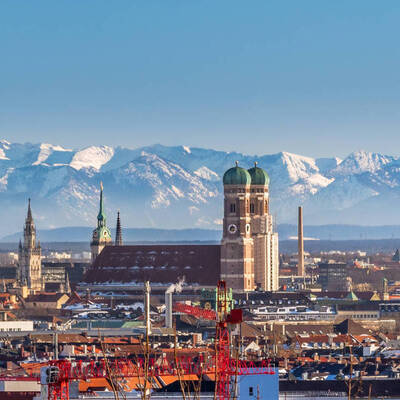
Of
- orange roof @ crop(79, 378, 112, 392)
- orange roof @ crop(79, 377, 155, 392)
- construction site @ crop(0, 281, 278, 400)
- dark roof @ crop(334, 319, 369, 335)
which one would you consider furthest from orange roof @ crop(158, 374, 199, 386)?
dark roof @ crop(334, 319, 369, 335)

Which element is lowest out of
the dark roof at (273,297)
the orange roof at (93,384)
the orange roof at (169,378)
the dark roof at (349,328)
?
the orange roof at (93,384)

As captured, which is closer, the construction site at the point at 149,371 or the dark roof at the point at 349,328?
the construction site at the point at 149,371

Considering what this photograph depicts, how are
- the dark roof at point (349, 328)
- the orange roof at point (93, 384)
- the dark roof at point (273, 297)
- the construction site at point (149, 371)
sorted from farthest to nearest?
the dark roof at point (273, 297)
the dark roof at point (349, 328)
the orange roof at point (93, 384)
the construction site at point (149, 371)

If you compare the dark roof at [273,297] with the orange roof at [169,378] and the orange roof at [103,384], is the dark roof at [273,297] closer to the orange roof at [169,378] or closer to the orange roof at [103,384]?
the orange roof at [169,378]

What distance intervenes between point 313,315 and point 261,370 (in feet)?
397

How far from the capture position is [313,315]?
614 ft

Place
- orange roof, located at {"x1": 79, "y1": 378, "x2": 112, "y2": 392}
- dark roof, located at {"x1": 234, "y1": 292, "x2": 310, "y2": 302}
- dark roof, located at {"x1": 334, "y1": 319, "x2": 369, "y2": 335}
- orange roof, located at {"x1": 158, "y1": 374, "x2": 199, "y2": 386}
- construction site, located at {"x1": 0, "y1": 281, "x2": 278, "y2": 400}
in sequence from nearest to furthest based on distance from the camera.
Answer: construction site, located at {"x1": 0, "y1": 281, "x2": 278, "y2": 400} < orange roof, located at {"x1": 79, "y1": 378, "x2": 112, "y2": 392} < orange roof, located at {"x1": 158, "y1": 374, "x2": 199, "y2": 386} < dark roof, located at {"x1": 334, "y1": 319, "x2": 369, "y2": 335} < dark roof, located at {"x1": 234, "y1": 292, "x2": 310, "y2": 302}

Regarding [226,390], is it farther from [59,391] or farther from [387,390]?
[387,390]

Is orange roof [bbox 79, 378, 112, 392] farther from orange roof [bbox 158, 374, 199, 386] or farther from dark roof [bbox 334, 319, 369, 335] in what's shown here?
dark roof [bbox 334, 319, 369, 335]

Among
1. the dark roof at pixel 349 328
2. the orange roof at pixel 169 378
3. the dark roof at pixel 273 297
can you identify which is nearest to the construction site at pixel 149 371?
the orange roof at pixel 169 378

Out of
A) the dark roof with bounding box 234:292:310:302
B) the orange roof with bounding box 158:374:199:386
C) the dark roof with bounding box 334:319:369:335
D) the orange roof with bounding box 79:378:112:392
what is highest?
the dark roof with bounding box 234:292:310:302

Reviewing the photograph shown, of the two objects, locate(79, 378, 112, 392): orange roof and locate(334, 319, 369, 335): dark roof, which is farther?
locate(334, 319, 369, 335): dark roof

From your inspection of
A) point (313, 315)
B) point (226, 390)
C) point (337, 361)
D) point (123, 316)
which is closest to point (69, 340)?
point (337, 361)

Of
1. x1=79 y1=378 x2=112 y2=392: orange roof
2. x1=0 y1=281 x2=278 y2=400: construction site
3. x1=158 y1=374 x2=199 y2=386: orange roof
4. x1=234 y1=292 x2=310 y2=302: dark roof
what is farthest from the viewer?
x1=234 y1=292 x2=310 y2=302: dark roof
